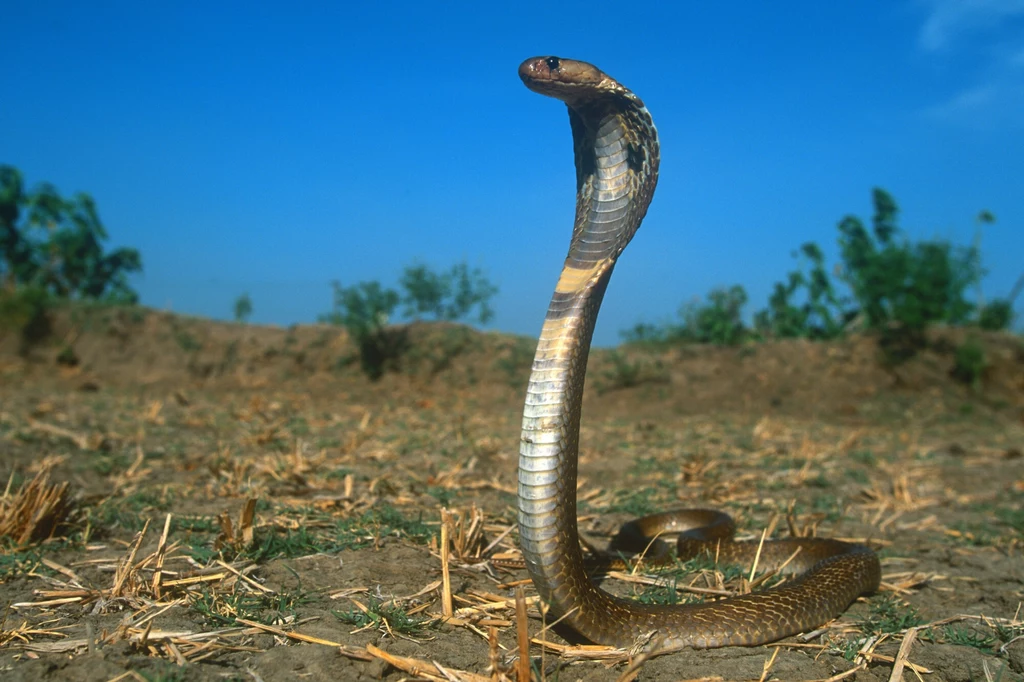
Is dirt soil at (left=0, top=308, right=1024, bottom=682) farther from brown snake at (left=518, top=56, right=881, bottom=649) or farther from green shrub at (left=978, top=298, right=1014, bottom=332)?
green shrub at (left=978, top=298, right=1014, bottom=332)

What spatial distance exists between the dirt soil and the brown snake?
0.11 metres

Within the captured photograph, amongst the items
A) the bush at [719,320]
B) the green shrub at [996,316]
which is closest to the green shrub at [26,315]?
the bush at [719,320]

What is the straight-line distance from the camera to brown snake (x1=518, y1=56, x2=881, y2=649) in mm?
2512

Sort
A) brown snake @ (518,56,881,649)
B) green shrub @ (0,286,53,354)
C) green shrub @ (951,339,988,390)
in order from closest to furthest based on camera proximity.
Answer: brown snake @ (518,56,881,649) < green shrub @ (951,339,988,390) < green shrub @ (0,286,53,354)

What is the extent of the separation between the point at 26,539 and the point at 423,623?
2.03 meters

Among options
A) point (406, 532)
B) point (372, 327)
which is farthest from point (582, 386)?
point (372, 327)

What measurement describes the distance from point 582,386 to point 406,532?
1529 millimetres

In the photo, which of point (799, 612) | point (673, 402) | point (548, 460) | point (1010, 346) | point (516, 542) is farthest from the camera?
point (1010, 346)

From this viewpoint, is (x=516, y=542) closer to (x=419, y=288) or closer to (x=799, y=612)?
(x=799, y=612)

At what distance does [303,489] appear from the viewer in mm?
4910

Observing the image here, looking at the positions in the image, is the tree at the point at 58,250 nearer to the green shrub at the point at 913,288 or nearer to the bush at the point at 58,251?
the bush at the point at 58,251

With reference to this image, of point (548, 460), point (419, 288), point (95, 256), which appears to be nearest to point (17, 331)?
point (419, 288)

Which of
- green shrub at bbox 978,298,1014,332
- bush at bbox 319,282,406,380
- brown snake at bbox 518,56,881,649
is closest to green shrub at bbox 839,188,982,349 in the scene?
green shrub at bbox 978,298,1014,332

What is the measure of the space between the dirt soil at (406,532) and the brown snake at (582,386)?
11 centimetres
